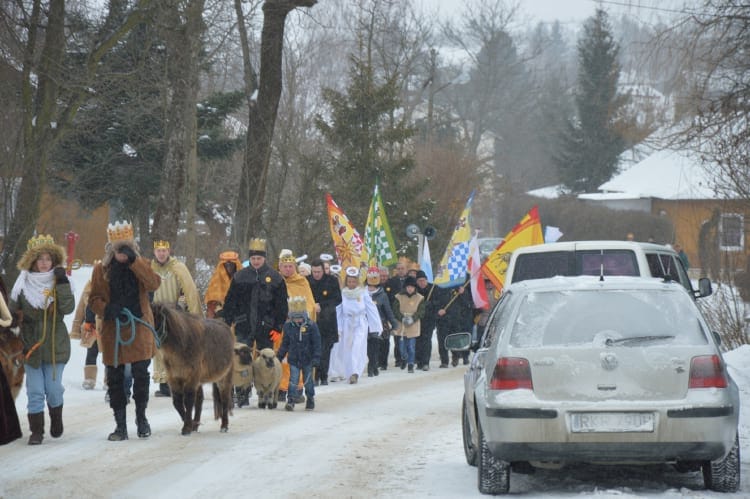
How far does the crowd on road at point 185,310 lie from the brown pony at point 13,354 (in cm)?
10

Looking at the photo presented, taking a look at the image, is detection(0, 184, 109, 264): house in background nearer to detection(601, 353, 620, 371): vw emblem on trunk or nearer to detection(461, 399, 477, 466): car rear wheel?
detection(461, 399, 477, 466): car rear wheel

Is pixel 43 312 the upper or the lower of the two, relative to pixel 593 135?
lower

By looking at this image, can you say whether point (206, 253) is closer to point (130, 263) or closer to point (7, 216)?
point (7, 216)

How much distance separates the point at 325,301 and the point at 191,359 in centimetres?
734

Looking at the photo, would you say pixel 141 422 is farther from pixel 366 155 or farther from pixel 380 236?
pixel 366 155

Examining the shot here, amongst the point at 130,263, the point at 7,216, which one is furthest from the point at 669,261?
the point at 7,216

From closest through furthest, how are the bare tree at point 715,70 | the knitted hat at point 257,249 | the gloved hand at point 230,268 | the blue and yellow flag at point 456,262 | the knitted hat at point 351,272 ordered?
the bare tree at point 715,70, the knitted hat at point 257,249, the gloved hand at point 230,268, the knitted hat at point 351,272, the blue and yellow flag at point 456,262

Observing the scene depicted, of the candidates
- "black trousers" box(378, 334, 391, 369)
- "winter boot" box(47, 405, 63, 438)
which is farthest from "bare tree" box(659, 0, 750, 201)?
"black trousers" box(378, 334, 391, 369)

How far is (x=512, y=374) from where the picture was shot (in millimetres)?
8570

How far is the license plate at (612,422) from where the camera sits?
832 cm

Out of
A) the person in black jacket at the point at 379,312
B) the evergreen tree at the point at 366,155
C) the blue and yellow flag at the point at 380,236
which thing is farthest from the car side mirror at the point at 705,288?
the evergreen tree at the point at 366,155

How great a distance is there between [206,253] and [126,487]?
79.5 ft

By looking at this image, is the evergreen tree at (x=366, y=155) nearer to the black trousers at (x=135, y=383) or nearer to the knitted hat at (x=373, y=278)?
the knitted hat at (x=373, y=278)

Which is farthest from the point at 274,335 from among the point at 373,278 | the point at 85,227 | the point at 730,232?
the point at 85,227
